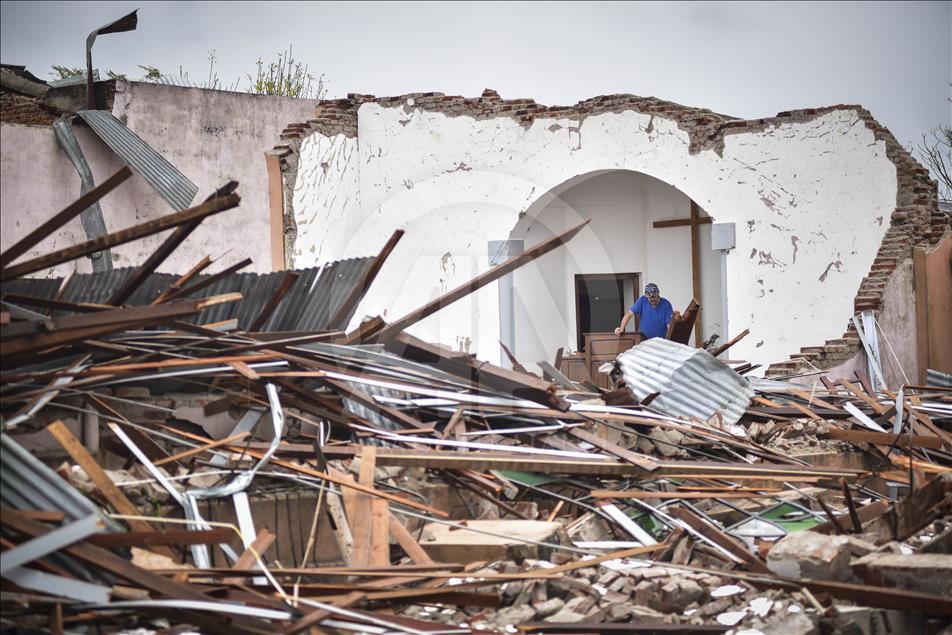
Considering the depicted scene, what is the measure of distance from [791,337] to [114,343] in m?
10.2

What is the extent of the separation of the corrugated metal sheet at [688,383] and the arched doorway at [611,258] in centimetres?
837

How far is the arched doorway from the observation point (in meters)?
16.9

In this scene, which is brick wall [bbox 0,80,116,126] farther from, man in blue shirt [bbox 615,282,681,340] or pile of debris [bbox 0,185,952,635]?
pile of debris [bbox 0,185,952,635]

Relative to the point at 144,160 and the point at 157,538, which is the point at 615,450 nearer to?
the point at 157,538

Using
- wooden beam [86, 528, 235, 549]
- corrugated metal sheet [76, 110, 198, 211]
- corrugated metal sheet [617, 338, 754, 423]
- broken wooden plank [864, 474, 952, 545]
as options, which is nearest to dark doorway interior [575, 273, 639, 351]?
corrugated metal sheet [76, 110, 198, 211]

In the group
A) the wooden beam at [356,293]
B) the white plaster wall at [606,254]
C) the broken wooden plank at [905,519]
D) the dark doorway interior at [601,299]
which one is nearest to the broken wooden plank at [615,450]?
the broken wooden plank at [905,519]

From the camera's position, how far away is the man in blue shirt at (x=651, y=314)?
42.8ft

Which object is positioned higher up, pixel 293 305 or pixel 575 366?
pixel 293 305

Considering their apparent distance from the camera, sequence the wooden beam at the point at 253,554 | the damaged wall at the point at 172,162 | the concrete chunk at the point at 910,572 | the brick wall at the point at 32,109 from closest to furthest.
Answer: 1. the wooden beam at the point at 253,554
2. the concrete chunk at the point at 910,572
3. the damaged wall at the point at 172,162
4. the brick wall at the point at 32,109

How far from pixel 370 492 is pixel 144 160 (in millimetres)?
10340

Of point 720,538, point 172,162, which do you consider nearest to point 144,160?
point 172,162

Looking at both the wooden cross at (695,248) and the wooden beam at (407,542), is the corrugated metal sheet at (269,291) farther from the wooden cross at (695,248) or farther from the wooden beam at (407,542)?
the wooden cross at (695,248)

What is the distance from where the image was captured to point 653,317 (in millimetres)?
13109

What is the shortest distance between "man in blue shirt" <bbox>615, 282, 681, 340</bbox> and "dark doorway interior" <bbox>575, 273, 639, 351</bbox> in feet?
15.5
